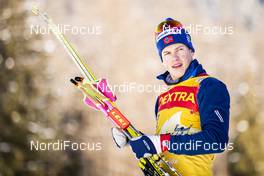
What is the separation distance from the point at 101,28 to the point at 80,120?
25.2 inches

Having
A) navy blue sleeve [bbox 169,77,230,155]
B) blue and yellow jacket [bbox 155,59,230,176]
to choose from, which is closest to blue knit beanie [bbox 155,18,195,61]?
blue and yellow jacket [bbox 155,59,230,176]

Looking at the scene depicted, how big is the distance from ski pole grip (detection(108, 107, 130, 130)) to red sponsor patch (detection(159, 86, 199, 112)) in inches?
7.2

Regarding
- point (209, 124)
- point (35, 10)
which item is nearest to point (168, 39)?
point (209, 124)

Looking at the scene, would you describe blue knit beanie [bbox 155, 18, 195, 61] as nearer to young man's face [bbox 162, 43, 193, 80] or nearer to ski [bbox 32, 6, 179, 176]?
young man's face [bbox 162, 43, 193, 80]

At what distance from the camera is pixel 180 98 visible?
7.97ft

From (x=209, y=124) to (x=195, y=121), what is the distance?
0.12m

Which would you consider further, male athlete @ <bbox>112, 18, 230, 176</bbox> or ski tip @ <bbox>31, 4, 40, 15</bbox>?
ski tip @ <bbox>31, 4, 40, 15</bbox>

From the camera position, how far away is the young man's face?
2516 mm

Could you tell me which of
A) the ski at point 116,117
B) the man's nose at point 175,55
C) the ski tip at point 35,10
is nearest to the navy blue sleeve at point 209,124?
the ski at point 116,117

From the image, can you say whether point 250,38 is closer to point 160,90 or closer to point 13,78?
point 160,90

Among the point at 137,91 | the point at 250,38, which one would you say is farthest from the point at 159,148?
the point at 250,38

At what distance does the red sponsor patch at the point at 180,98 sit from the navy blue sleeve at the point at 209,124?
0.04 meters

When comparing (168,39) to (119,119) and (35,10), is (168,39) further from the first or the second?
(35,10)

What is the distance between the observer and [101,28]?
3.40m
